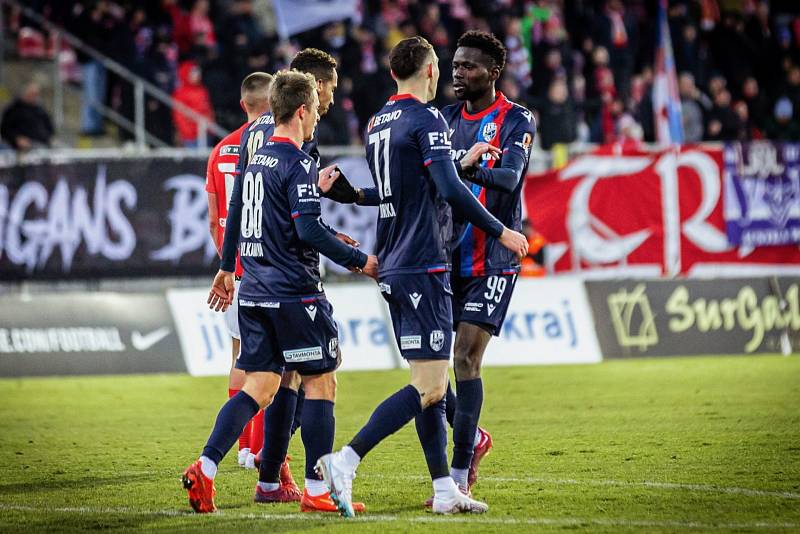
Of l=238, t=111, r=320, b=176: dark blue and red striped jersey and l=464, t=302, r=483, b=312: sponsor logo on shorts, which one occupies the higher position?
l=238, t=111, r=320, b=176: dark blue and red striped jersey

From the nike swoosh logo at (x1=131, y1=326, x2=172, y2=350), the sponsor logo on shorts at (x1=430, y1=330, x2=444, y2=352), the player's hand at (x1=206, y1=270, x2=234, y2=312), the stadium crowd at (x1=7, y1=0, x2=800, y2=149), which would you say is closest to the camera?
the sponsor logo on shorts at (x1=430, y1=330, x2=444, y2=352)

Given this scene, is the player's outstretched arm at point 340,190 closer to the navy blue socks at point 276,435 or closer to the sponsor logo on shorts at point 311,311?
the sponsor logo on shorts at point 311,311

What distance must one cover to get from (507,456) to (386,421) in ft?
8.12

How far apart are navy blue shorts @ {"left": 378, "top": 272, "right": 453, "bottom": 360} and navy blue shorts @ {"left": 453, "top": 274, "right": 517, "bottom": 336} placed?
0.59 metres

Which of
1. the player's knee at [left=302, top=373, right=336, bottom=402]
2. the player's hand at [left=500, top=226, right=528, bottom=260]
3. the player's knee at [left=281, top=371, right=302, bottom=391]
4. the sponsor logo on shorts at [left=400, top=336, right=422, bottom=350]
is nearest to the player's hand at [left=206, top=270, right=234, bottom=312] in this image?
the player's knee at [left=281, top=371, right=302, bottom=391]

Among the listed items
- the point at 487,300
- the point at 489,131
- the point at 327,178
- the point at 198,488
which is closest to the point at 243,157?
the point at 327,178

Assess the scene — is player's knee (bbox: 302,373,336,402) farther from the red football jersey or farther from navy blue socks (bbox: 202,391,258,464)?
the red football jersey

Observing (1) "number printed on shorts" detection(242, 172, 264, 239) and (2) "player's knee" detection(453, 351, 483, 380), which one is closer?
(1) "number printed on shorts" detection(242, 172, 264, 239)

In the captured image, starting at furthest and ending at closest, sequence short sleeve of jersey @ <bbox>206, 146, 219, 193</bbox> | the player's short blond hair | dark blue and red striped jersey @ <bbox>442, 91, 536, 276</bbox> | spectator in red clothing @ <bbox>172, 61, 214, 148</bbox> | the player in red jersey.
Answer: spectator in red clothing @ <bbox>172, 61, 214, 148</bbox> < short sleeve of jersey @ <bbox>206, 146, 219, 193</bbox> < the player in red jersey < dark blue and red striped jersey @ <bbox>442, 91, 536, 276</bbox> < the player's short blond hair

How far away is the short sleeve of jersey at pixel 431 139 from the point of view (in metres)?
6.92

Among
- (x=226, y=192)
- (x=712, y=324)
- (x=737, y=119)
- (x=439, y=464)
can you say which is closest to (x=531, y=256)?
(x=712, y=324)

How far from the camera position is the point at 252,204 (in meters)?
7.13

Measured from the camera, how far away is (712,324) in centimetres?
1593

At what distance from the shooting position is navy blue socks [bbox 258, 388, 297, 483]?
745 cm
